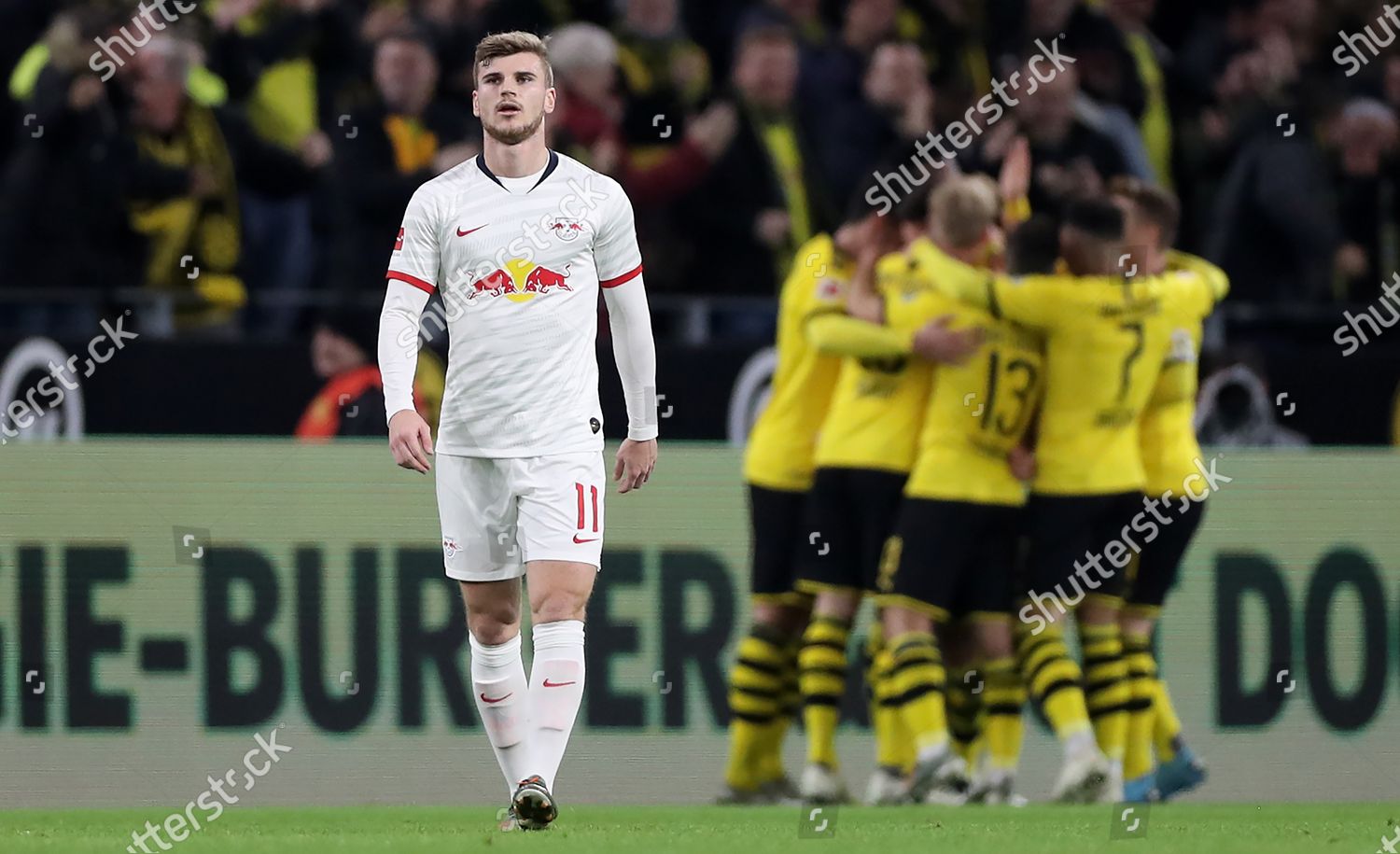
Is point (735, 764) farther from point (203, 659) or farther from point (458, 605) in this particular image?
point (203, 659)

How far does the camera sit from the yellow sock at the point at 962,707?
8.11m

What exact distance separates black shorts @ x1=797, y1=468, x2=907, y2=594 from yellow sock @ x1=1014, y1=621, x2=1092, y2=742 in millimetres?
574

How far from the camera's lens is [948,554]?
7594mm

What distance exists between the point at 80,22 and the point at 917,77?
3.53 meters

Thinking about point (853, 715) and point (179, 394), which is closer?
point (853, 715)

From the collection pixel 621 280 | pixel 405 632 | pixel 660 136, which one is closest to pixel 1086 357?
pixel 621 280

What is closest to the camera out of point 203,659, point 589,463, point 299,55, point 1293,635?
point 589,463

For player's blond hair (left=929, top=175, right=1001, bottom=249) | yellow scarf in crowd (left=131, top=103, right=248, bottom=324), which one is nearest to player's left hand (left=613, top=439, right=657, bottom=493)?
player's blond hair (left=929, top=175, right=1001, bottom=249)

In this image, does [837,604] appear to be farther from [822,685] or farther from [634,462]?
[634,462]

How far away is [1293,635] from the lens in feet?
27.2

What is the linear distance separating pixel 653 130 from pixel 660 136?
0.04 metres

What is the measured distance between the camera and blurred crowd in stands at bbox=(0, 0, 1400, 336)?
945 cm

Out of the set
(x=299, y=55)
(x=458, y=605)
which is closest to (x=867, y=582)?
(x=458, y=605)

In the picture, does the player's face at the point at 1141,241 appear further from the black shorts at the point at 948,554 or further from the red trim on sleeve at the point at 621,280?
the red trim on sleeve at the point at 621,280
